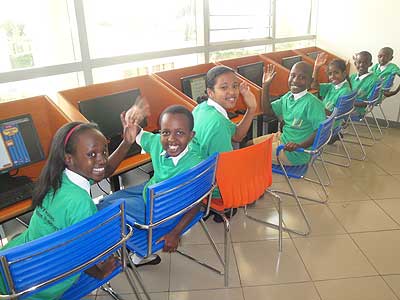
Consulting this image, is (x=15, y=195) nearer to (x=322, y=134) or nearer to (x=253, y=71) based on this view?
(x=322, y=134)

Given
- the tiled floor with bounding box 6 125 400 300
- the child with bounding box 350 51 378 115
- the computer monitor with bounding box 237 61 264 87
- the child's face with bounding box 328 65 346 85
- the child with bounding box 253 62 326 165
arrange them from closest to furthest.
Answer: the tiled floor with bounding box 6 125 400 300 → the child with bounding box 253 62 326 165 → the child's face with bounding box 328 65 346 85 → the computer monitor with bounding box 237 61 264 87 → the child with bounding box 350 51 378 115

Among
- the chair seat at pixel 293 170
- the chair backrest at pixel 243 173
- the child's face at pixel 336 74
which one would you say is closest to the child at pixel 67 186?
the chair backrest at pixel 243 173

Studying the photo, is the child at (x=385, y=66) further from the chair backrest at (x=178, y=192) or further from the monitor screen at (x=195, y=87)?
the chair backrest at (x=178, y=192)

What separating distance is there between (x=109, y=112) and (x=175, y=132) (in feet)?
3.18

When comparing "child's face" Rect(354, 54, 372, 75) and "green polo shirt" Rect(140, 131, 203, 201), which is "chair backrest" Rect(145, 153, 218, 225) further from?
"child's face" Rect(354, 54, 372, 75)

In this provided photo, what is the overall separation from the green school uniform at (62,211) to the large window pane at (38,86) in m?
1.43

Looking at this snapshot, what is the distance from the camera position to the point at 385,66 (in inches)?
177

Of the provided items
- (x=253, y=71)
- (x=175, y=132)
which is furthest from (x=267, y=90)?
(x=175, y=132)

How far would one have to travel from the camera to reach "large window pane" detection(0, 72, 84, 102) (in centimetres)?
277

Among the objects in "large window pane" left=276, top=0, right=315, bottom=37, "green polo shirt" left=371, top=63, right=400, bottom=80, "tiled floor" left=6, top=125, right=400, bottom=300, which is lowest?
"tiled floor" left=6, top=125, right=400, bottom=300

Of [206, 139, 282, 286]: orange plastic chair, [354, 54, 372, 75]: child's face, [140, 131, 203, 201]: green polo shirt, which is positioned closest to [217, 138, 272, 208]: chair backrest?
[206, 139, 282, 286]: orange plastic chair

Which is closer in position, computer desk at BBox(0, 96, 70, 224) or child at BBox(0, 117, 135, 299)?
child at BBox(0, 117, 135, 299)

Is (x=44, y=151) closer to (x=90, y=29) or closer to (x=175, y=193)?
A: (x=175, y=193)

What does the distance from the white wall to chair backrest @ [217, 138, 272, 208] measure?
381cm
